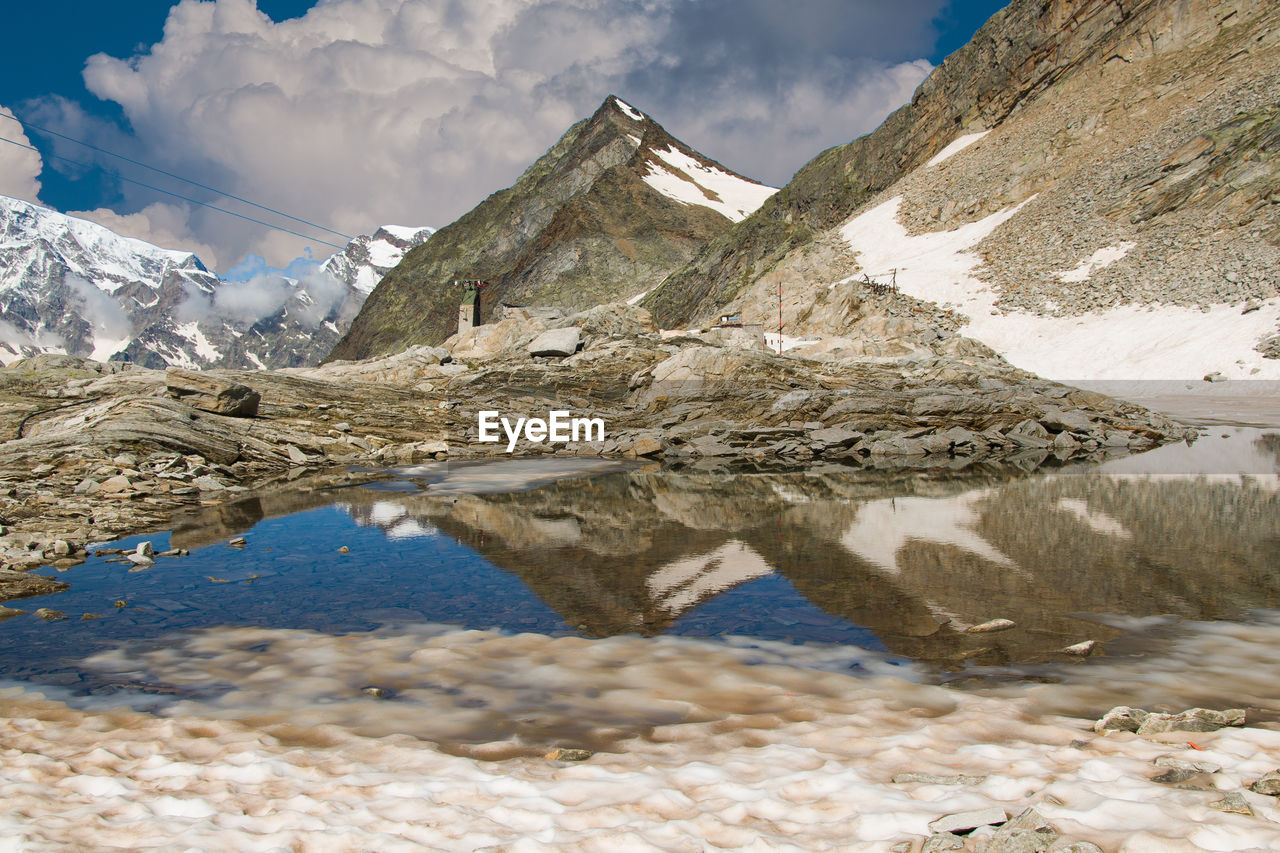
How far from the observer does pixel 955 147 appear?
63.0 meters

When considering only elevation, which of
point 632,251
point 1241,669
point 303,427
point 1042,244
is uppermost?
point 632,251

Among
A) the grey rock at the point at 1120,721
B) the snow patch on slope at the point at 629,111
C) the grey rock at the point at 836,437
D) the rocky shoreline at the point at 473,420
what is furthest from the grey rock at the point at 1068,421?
the snow patch on slope at the point at 629,111

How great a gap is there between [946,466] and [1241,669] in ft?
41.2

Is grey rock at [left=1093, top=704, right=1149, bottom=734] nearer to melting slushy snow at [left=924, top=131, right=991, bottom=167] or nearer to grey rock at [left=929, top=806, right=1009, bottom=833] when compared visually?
grey rock at [left=929, top=806, right=1009, bottom=833]

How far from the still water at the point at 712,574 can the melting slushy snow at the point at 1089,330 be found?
2414cm

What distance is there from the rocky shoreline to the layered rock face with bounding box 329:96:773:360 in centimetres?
5385

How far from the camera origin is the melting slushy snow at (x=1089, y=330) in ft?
106

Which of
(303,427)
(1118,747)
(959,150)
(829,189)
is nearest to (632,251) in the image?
(829,189)

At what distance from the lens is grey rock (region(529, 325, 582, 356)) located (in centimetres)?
3058

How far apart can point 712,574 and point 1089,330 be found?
3853 centimetres

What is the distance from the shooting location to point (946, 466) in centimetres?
1694

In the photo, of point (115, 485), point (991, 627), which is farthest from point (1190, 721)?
point (115, 485)

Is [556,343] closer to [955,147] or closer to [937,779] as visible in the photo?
[937,779]

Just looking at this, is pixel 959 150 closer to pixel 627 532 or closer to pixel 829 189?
pixel 829 189
